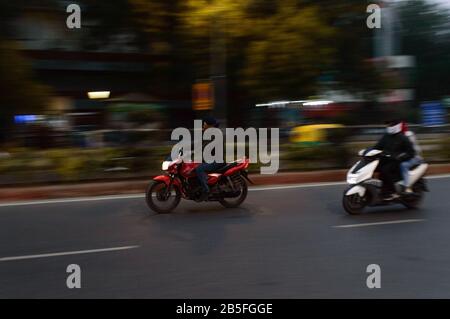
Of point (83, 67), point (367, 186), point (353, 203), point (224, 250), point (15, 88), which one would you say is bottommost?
point (224, 250)

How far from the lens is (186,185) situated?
9336 millimetres

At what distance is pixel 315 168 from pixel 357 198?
4.55 meters

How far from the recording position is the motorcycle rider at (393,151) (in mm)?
9211

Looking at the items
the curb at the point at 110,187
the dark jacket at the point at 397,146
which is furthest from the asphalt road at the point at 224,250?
the dark jacket at the point at 397,146

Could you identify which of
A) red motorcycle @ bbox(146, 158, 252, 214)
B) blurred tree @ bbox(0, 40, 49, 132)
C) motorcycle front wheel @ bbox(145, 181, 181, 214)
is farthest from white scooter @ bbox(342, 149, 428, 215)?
blurred tree @ bbox(0, 40, 49, 132)

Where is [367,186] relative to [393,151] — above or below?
below

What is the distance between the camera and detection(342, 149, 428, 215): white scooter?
8977 mm

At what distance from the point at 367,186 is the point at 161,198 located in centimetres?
320

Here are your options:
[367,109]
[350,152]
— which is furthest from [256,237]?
[367,109]

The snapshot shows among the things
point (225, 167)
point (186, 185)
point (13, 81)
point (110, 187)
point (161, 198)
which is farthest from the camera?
point (13, 81)

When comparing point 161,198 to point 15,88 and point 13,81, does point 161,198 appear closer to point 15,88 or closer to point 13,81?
point 13,81

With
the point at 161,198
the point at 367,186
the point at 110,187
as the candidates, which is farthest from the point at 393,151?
the point at 110,187

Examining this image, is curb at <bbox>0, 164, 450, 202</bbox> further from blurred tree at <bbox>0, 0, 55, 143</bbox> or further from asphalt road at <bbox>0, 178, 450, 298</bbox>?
blurred tree at <bbox>0, 0, 55, 143</bbox>

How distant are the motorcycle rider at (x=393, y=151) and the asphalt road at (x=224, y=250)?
46cm
